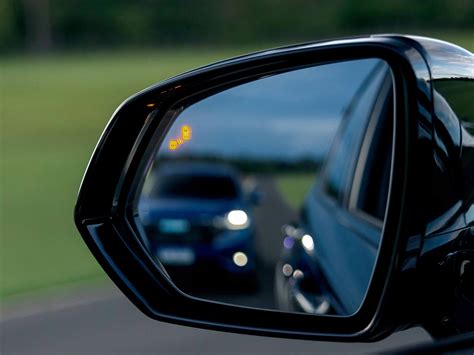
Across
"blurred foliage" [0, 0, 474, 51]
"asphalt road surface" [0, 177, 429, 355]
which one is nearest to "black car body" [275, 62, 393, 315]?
"asphalt road surface" [0, 177, 429, 355]

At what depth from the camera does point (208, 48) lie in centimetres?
6619

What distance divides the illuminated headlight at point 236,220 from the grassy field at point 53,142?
2.53 feet

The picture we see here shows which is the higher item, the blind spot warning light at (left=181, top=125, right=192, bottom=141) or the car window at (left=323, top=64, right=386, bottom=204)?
the blind spot warning light at (left=181, top=125, right=192, bottom=141)

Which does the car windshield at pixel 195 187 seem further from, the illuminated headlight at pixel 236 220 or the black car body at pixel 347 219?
the black car body at pixel 347 219

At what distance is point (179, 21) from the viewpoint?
229 ft

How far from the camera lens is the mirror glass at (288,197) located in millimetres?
3031

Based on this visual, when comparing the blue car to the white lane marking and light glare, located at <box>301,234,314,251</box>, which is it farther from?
light glare, located at <box>301,234,314,251</box>

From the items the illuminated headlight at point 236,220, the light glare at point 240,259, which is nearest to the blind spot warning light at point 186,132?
the light glare at point 240,259

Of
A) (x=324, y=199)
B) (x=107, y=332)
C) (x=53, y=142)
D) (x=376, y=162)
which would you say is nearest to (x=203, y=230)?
(x=107, y=332)

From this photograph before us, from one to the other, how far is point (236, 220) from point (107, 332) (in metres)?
3.36

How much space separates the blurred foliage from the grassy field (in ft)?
7.27

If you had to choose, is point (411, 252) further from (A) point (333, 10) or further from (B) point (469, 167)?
(A) point (333, 10)

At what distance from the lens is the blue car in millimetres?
11266

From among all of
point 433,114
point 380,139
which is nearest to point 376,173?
point 380,139
